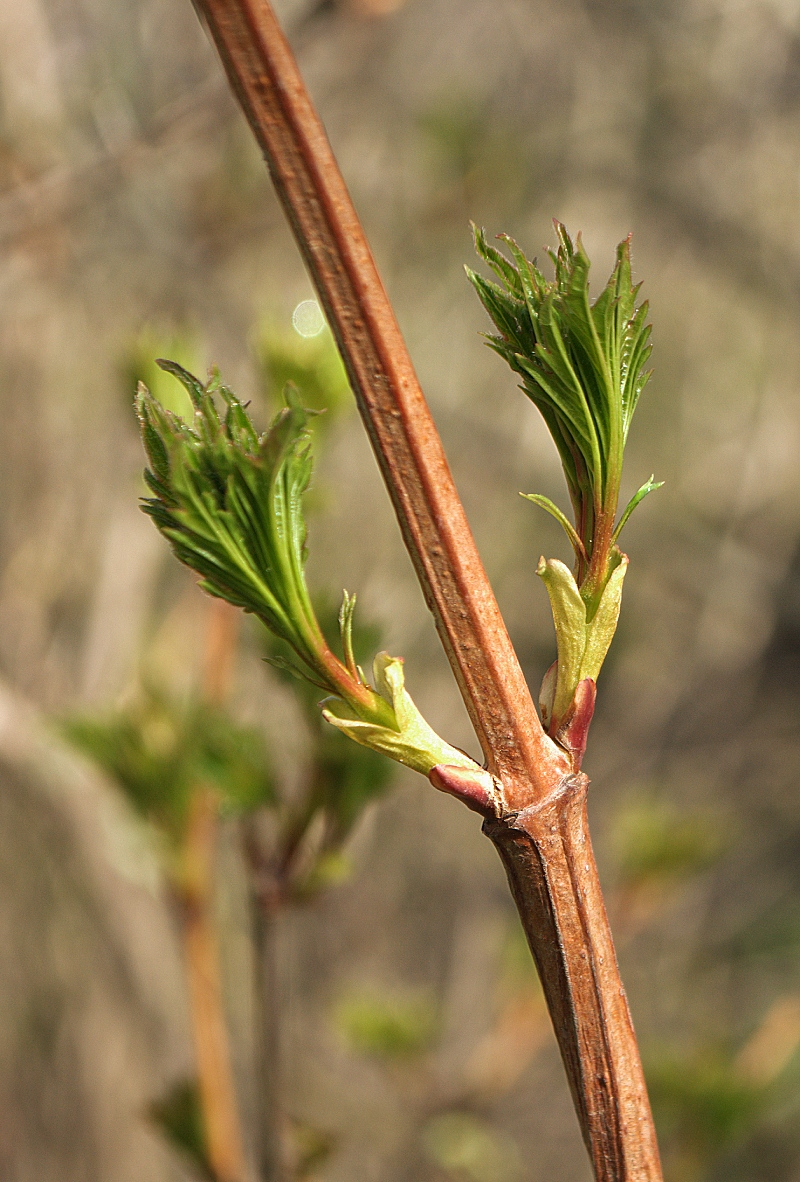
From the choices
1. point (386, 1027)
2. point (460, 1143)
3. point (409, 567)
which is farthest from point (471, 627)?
point (409, 567)

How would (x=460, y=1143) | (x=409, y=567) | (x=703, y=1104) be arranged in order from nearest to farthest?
(x=703, y=1104) → (x=460, y=1143) → (x=409, y=567)

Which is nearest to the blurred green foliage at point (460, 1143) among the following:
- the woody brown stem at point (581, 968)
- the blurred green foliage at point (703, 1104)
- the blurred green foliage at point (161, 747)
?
the blurred green foliage at point (703, 1104)

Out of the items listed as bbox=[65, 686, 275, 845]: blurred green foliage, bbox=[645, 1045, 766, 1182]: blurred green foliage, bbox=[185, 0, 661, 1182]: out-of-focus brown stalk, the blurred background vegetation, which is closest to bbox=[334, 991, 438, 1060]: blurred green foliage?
the blurred background vegetation

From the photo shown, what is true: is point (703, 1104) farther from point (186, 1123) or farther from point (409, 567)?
point (409, 567)

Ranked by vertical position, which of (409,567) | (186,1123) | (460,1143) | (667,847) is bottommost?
(460,1143)

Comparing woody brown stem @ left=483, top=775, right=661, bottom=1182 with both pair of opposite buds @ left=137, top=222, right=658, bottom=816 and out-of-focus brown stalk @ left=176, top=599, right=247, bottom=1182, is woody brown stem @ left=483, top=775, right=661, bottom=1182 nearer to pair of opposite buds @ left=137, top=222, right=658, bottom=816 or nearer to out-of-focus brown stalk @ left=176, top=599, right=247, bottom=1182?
pair of opposite buds @ left=137, top=222, right=658, bottom=816

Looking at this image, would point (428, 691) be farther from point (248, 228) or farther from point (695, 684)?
point (248, 228)

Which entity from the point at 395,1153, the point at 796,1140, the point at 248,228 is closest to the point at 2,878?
the point at 395,1153

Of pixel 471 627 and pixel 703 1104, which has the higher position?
pixel 471 627
